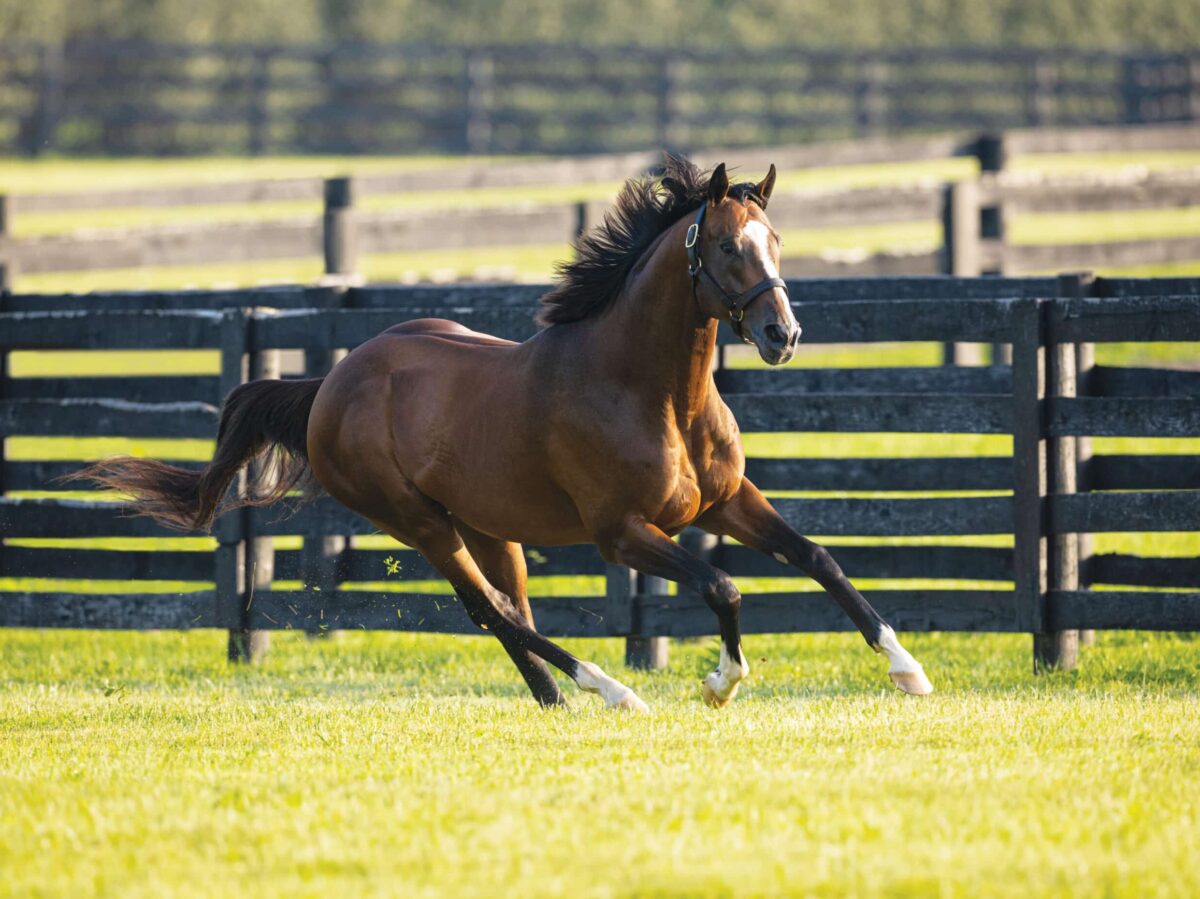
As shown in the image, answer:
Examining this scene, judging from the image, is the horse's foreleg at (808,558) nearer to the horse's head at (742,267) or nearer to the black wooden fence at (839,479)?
the horse's head at (742,267)

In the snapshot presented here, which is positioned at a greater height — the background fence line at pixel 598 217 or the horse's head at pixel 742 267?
the background fence line at pixel 598 217

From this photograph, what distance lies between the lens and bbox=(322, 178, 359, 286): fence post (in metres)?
13.2

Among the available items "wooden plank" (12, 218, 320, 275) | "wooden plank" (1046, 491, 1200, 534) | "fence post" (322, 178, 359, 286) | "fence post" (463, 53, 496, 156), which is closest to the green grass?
"wooden plank" (1046, 491, 1200, 534)

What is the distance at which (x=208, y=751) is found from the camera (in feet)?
20.2

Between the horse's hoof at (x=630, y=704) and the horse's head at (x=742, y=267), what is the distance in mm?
1489

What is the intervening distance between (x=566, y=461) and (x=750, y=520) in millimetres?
739

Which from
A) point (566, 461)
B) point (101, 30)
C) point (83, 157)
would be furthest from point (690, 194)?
point (101, 30)

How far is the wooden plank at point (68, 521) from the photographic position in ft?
30.1

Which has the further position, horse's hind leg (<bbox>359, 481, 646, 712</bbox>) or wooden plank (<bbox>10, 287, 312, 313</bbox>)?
wooden plank (<bbox>10, 287, 312, 313</bbox>)

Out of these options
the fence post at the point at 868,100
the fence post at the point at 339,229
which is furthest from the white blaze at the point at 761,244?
the fence post at the point at 868,100

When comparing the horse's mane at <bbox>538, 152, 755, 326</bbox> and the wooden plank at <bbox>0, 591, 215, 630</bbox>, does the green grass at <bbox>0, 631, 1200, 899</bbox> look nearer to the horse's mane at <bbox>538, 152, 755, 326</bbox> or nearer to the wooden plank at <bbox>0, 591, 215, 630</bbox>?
the wooden plank at <bbox>0, 591, 215, 630</bbox>

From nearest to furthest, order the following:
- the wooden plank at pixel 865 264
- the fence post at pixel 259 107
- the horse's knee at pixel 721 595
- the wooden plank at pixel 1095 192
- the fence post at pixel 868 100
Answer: the horse's knee at pixel 721 595 < the wooden plank at pixel 865 264 < the wooden plank at pixel 1095 192 < the fence post at pixel 868 100 < the fence post at pixel 259 107

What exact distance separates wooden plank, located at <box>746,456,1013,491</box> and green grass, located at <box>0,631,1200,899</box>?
924 millimetres

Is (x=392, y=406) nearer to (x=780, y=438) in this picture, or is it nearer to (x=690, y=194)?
(x=690, y=194)
